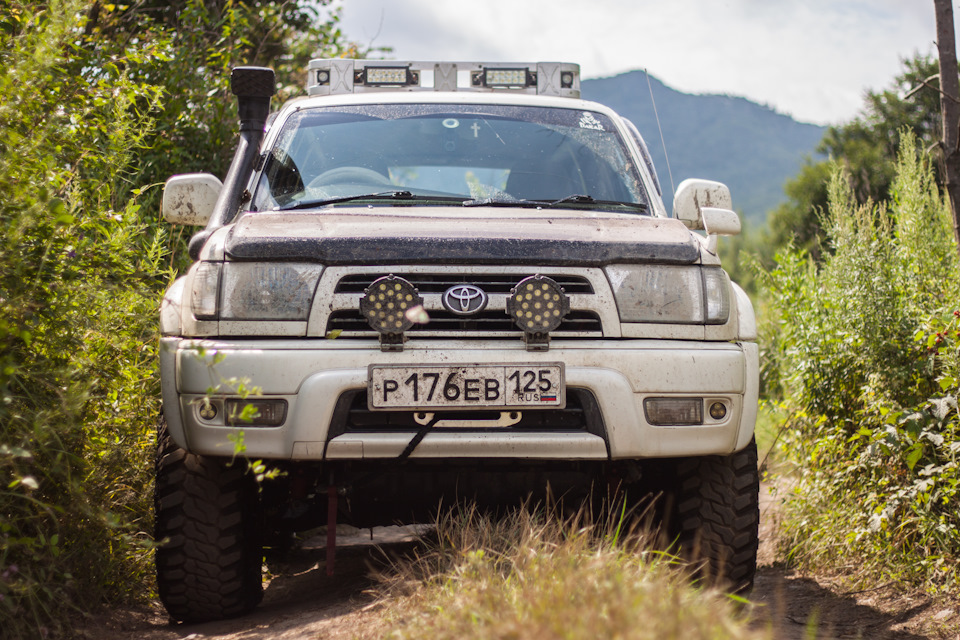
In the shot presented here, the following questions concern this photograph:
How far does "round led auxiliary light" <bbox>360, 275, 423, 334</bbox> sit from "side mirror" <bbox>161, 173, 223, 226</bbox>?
1340 mm

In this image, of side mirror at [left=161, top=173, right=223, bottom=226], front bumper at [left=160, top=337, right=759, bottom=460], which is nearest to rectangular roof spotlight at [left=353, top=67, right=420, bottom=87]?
side mirror at [left=161, top=173, right=223, bottom=226]

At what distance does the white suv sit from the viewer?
3066 millimetres

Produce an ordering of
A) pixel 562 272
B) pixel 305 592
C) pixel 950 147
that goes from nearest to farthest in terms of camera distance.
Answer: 1. pixel 562 272
2. pixel 305 592
3. pixel 950 147

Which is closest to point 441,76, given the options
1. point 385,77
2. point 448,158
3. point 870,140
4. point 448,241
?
point 385,77

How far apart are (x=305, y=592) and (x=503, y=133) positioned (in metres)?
2.36

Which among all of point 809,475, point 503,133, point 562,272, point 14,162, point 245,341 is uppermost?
point 503,133

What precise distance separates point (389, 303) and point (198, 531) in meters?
1.07

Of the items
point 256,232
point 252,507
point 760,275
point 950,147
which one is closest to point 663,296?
point 256,232

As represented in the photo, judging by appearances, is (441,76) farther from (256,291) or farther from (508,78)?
(256,291)

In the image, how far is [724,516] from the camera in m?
3.40

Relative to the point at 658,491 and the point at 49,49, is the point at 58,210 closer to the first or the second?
the point at 49,49

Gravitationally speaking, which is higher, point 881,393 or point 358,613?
point 881,393

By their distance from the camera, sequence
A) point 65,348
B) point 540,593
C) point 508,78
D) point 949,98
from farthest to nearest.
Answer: point 508,78 < point 949,98 < point 65,348 < point 540,593

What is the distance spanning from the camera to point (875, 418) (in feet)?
14.9
